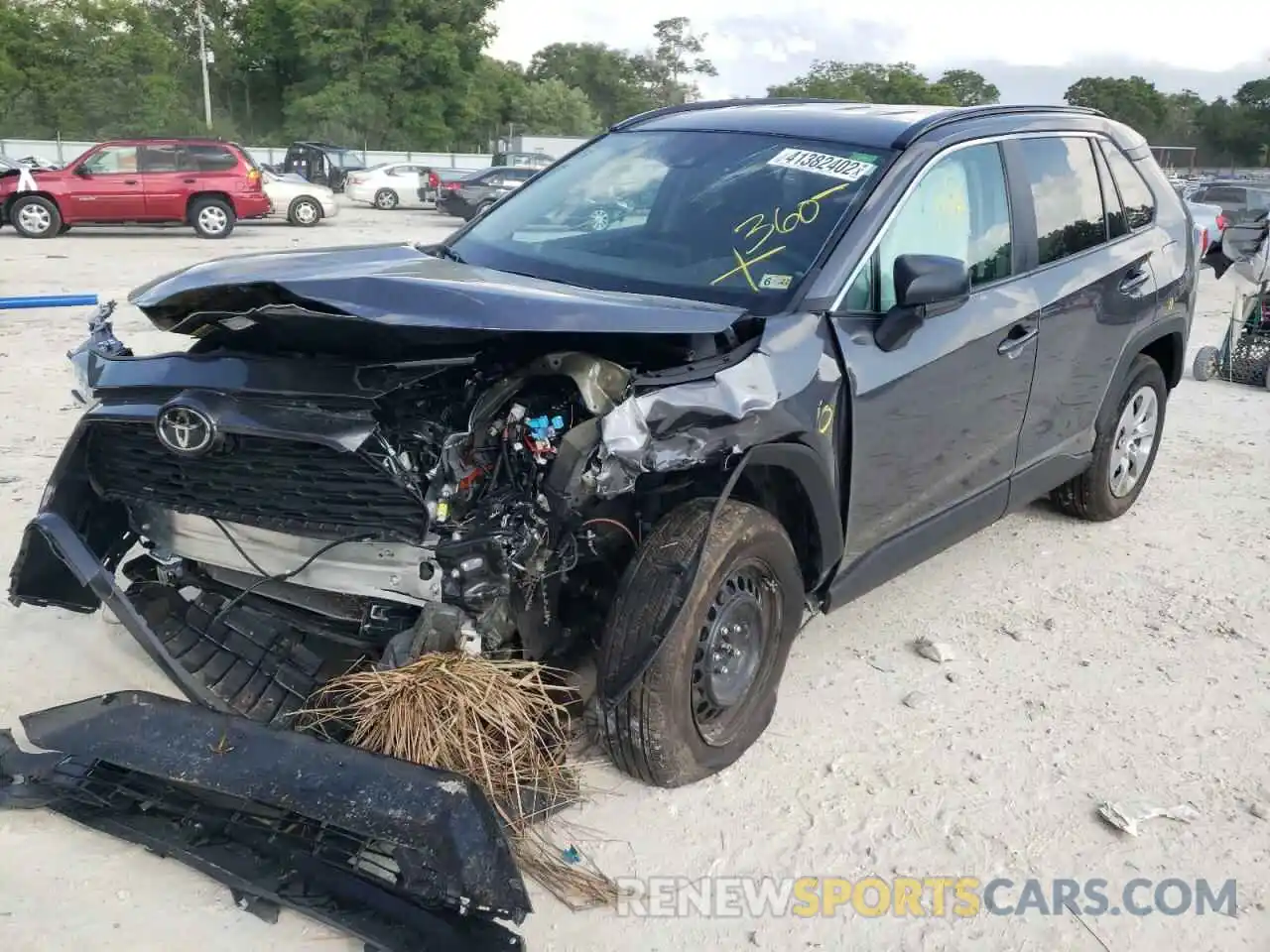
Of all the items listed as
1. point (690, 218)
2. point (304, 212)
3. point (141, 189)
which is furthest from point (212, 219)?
point (690, 218)

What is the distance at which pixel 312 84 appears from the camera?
5459cm

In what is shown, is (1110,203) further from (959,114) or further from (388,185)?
(388,185)

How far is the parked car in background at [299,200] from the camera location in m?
22.0

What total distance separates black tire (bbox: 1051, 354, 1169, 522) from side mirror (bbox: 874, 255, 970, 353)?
6.14 ft

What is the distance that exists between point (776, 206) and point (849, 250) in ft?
1.20

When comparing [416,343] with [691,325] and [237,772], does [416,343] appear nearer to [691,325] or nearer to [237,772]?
[691,325]

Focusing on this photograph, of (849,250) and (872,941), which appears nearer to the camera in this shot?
(872,941)

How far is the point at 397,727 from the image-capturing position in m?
2.90

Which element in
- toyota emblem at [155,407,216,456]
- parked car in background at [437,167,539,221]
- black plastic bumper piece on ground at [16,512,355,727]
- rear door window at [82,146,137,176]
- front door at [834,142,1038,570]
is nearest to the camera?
toyota emblem at [155,407,216,456]

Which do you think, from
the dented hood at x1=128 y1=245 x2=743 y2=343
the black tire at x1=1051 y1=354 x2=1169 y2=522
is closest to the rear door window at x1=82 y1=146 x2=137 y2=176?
the dented hood at x1=128 y1=245 x2=743 y2=343

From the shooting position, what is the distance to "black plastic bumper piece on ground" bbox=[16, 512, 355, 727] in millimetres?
3012

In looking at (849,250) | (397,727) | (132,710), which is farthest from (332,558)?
(849,250)

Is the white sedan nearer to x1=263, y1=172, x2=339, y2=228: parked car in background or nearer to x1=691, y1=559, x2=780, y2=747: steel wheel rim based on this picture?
x1=263, y1=172, x2=339, y2=228: parked car in background

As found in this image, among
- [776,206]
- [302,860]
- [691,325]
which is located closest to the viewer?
[302,860]
